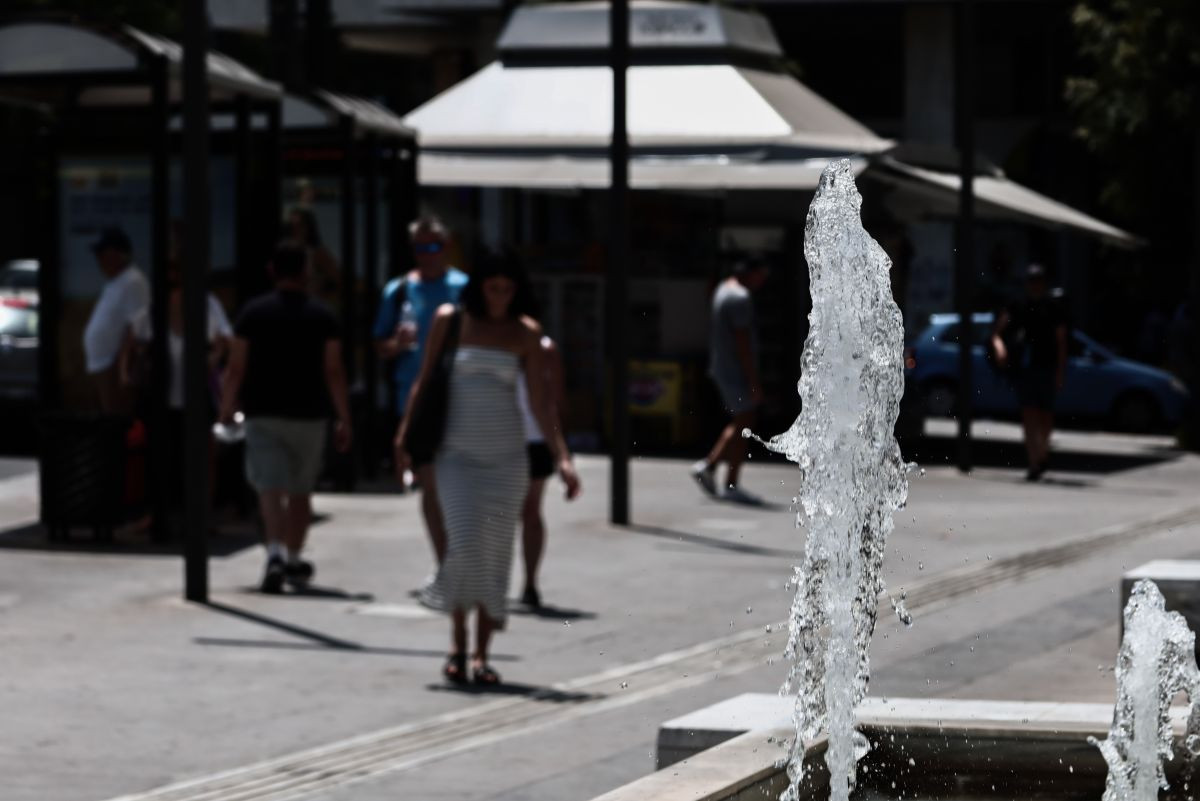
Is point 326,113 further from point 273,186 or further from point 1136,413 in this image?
point 1136,413

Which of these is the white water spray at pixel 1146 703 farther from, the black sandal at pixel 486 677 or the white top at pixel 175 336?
the white top at pixel 175 336

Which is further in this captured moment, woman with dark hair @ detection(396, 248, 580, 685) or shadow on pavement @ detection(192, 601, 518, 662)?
shadow on pavement @ detection(192, 601, 518, 662)

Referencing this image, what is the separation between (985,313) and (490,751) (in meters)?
23.2

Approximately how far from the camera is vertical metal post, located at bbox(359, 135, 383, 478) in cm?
1877

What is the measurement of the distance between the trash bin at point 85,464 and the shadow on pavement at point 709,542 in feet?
11.3

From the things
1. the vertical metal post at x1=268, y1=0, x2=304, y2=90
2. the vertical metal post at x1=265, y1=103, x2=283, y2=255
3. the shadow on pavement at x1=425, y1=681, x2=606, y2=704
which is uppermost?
the vertical metal post at x1=268, y1=0, x2=304, y2=90

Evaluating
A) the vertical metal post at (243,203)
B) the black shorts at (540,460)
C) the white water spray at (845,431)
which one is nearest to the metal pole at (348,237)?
the vertical metal post at (243,203)

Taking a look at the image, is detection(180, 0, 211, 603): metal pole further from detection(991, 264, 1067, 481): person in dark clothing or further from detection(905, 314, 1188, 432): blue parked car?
detection(905, 314, 1188, 432): blue parked car

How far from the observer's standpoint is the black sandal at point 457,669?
32.7 feet

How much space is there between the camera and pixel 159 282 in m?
14.1

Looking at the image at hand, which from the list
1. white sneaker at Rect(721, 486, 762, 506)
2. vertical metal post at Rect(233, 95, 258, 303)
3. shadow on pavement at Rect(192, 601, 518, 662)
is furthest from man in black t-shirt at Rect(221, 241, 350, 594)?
white sneaker at Rect(721, 486, 762, 506)

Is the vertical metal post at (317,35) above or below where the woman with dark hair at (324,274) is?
above

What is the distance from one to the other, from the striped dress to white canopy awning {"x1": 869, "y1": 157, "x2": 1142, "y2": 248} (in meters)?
12.9

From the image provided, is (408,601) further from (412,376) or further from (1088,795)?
(1088,795)
